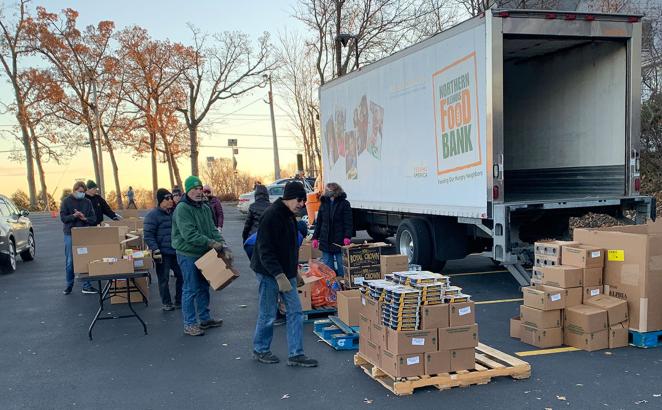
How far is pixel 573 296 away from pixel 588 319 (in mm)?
347

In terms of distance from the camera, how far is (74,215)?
964 centimetres

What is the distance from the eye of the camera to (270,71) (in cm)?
3891

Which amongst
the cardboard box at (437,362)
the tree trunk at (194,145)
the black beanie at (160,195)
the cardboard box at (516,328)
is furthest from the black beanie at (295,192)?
the tree trunk at (194,145)

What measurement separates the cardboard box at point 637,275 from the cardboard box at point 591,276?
10cm

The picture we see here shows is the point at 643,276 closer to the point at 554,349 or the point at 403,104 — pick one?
the point at 554,349

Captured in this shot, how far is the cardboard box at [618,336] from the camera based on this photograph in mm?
5992

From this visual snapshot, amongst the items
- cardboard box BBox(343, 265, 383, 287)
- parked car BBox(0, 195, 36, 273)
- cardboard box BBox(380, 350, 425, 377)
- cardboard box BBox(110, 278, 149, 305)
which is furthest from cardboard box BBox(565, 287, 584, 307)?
parked car BBox(0, 195, 36, 273)

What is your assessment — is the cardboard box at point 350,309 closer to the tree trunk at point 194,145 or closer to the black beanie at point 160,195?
the black beanie at point 160,195

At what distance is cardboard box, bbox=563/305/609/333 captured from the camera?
5.91 metres

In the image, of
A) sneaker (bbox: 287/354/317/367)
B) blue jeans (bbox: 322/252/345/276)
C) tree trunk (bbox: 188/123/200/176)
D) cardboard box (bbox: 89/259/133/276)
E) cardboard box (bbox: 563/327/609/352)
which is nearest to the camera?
A: sneaker (bbox: 287/354/317/367)

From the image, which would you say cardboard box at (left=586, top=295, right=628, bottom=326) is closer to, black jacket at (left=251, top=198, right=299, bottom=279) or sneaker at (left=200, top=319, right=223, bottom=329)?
black jacket at (left=251, top=198, right=299, bottom=279)

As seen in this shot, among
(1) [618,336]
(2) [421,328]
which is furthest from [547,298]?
(2) [421,328]

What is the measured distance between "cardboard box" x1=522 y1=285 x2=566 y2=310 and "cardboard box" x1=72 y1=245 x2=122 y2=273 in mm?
5390

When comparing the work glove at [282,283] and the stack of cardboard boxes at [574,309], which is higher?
the work glove at [282,283]
